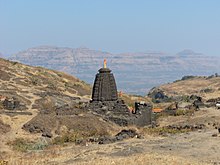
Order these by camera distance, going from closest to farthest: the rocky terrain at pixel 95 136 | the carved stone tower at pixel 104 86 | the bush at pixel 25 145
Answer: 1. the rocky terrain at pixel 95 136
2. the bush at pixel 25 145
3. the carved stone tower at pixel 104 86

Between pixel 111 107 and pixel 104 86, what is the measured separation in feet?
7.66

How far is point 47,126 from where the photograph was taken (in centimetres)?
3241

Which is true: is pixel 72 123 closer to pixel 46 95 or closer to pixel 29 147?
pixel 29 147

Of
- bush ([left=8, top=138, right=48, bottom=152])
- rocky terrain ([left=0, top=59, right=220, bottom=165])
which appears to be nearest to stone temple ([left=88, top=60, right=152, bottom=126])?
rocky terrain ([left=0, top=59, right=220, bottom=165])

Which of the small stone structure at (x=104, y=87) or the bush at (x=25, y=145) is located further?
the small stone structure at (x=104, y=87)

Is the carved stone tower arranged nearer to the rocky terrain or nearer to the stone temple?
the stone temple

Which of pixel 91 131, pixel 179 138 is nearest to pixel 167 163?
pixel 179 138

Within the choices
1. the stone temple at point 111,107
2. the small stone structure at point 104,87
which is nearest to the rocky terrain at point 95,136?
the stone temple at point 111,107

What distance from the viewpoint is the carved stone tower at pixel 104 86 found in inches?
1555

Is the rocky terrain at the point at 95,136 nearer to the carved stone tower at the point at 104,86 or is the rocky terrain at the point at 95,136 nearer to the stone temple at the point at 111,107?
the stone temple at the point at 111,107

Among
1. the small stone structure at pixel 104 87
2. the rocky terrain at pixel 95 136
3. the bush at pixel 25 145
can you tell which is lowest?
the bush at pixel 25 145

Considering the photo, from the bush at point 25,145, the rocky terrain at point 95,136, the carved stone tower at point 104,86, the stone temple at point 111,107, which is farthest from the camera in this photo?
the carved stone tower at point 104,86

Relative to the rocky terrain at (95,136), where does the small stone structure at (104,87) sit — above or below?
above

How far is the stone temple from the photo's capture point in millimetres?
36500
